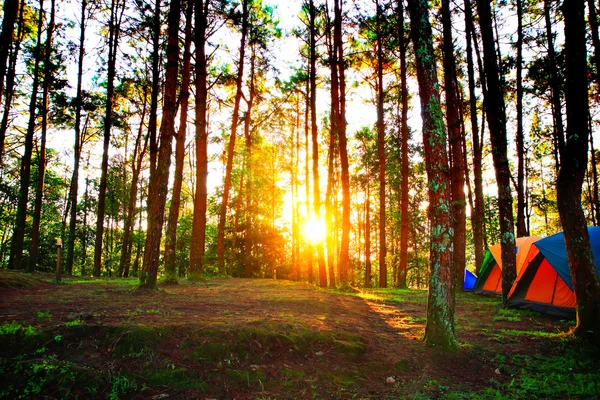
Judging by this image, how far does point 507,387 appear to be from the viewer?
13.5ft

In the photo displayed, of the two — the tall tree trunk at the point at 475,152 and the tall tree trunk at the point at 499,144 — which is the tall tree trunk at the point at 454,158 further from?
the tall tree trunk at the point at 499,144

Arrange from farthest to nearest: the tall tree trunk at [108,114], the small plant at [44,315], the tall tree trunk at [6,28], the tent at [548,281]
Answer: the tall tree trunk at [108,114] < the tent at [548,281] < the tall tree trunk at [6,28] < the small plant at [44,315]

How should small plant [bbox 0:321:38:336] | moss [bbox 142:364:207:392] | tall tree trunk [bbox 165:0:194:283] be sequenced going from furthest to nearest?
1. tall tree trunk [bbox 165:0:194:283]
2. small plant [bbox 0:321:38:336]
3. moss [bbox 142:364:207:392]

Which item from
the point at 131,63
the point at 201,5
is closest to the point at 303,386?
the point at 201,5

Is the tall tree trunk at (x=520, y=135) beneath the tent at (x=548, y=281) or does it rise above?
above

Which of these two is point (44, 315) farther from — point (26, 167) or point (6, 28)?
point (26, 167)

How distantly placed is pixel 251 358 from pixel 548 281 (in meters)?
8.75

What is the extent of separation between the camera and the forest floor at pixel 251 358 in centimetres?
361

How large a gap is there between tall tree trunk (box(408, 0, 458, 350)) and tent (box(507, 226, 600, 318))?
16.2 feet

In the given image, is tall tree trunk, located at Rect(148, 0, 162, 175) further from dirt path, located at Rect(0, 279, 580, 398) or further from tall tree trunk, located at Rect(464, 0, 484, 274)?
tall tree trunk, located at Rect(464, 0, 484, 274)

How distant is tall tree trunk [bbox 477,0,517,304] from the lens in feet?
28.7

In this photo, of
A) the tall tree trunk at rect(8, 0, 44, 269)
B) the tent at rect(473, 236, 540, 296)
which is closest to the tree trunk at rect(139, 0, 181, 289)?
the tall tree trunk at rect(8, 0, 44, 269)

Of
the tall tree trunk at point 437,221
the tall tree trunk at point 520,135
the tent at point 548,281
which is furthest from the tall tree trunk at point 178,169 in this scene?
the tall tree trunk at point 520,135

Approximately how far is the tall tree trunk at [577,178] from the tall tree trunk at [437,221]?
2523 millimetres
